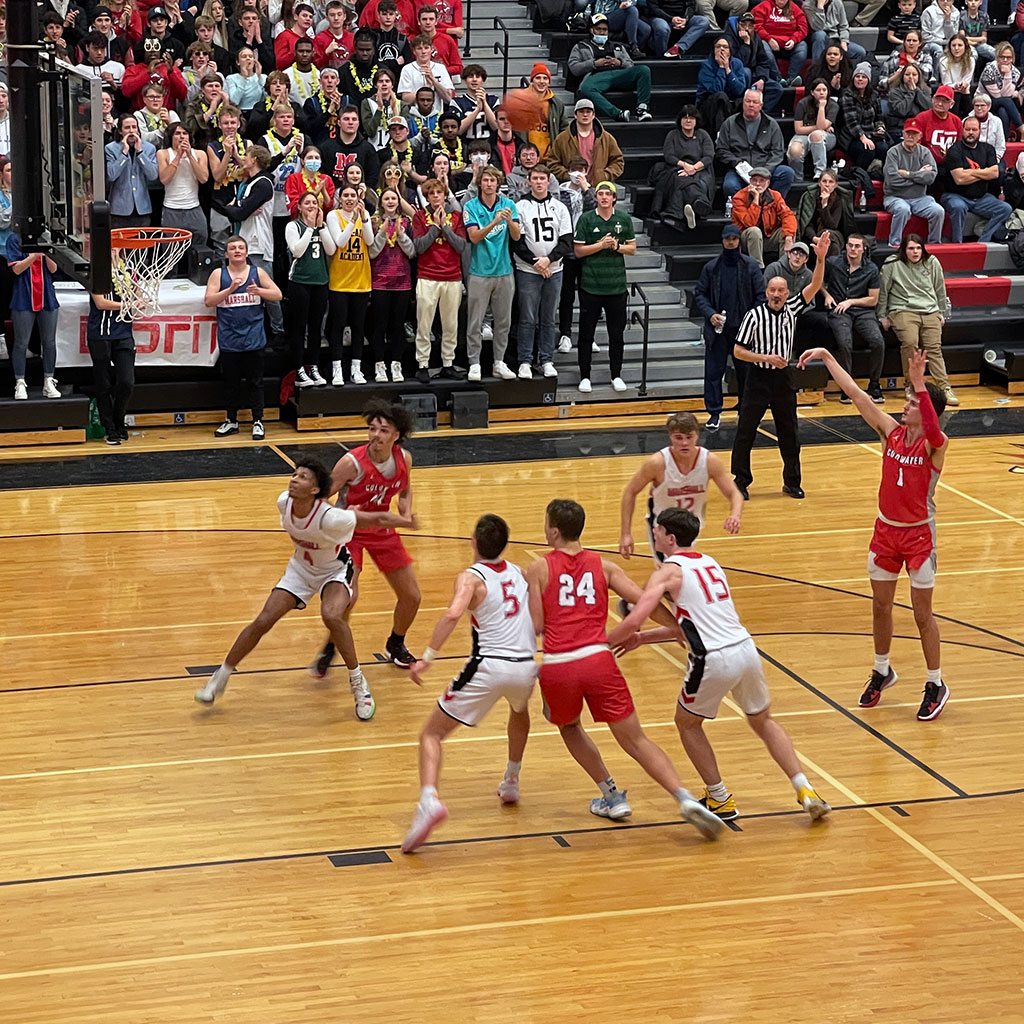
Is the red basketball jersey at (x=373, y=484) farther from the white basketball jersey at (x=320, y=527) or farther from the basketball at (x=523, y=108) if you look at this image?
the basketball at (x=523, y=108)

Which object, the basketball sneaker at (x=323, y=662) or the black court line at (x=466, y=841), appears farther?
the basketball sneaker at (x=323, y=662)

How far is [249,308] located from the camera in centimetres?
1602

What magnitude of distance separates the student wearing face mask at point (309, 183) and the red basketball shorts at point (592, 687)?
31.0ft

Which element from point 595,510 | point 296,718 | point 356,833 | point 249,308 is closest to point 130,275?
point 249,308

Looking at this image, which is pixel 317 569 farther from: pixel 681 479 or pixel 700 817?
pixel 700 817

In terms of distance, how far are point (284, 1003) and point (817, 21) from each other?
58.8 ft

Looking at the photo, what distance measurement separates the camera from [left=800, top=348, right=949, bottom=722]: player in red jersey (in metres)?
9.89

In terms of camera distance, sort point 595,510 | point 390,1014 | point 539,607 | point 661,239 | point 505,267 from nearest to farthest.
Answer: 1. point 390,1014
2. point 539,607
3. point 595,510
4. point 505,267
5. point 661,239

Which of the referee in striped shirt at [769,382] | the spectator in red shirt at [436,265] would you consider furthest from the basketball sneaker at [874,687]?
the spectator in red shirt at [436,265]

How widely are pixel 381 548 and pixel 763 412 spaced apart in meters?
5.53

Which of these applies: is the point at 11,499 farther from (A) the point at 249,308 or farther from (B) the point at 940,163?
(B) the point at 940,163

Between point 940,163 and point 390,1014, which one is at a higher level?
point 940,163

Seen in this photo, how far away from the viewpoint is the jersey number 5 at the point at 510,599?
825 cm

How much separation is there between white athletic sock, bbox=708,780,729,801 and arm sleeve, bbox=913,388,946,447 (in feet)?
8.73
